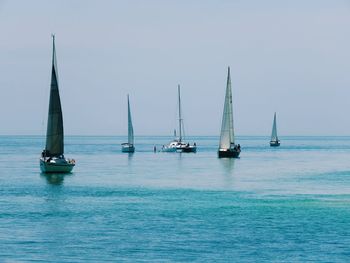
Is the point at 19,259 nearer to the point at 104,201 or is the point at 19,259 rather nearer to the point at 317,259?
the point at 317,259

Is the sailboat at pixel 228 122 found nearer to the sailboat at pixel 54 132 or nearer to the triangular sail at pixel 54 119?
the sailboat at pixel 54 132

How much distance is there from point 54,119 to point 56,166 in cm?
567

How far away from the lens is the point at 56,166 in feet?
299

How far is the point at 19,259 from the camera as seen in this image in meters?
38.1

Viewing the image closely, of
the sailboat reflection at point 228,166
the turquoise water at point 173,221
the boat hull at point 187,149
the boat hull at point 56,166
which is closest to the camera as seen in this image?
the turquoise water at point 173,221

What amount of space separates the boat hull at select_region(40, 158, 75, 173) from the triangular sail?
1.89m

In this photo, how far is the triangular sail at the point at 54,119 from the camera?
87.9 metres

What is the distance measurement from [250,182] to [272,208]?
99.7 ft

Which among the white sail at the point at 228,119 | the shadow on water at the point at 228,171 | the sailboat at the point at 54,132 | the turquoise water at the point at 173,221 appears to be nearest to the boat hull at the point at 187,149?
the shadow on water at the point at 228,171

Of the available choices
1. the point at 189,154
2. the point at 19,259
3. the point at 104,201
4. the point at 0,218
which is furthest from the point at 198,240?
the point at 189,154

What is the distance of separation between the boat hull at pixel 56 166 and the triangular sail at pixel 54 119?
189 centimetres

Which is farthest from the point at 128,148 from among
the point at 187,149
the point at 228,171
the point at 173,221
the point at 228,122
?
the point at 173,221

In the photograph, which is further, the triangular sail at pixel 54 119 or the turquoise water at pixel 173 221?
the triangular sail at pixel 54 119

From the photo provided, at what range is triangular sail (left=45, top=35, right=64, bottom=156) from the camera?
87938mm
